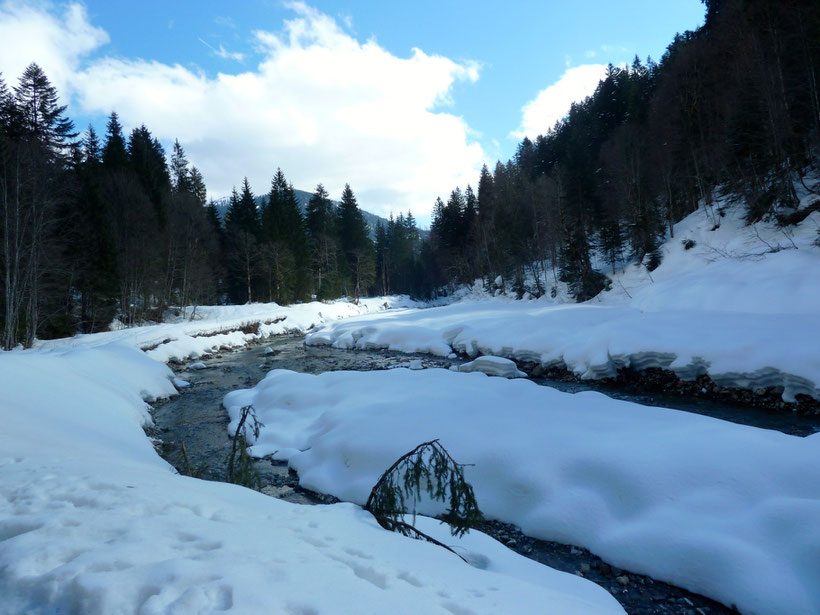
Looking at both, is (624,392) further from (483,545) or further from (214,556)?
(214,556)

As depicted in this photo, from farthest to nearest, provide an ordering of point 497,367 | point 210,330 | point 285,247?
1. point 285,247
2. point 210,330
3. point 497,367

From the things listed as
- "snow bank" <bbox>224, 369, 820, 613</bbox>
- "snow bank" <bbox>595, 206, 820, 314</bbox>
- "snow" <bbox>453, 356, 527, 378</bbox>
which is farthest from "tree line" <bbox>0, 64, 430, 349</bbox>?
"snow bank" <bbox>595, 206, 820, 314</bbox>

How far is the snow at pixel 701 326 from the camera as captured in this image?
9.21 meters

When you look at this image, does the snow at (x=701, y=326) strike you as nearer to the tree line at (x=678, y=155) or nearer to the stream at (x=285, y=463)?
the stream at (x=285, y=463)

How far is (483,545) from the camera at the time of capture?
12.8ft

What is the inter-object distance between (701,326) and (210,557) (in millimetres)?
13593

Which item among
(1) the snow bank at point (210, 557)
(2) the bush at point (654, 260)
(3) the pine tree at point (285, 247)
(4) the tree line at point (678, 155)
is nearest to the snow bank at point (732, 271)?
(2) the bush at point (654, 260)

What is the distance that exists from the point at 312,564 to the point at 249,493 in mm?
2240

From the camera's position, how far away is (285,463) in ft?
25.0

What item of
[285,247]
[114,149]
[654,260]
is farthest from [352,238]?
[654,260]

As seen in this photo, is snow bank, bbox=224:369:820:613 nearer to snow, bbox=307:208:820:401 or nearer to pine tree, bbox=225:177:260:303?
snow, bbox=307:208:820:401

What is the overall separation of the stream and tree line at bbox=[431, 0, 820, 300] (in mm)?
13594

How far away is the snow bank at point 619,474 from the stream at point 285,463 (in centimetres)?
18

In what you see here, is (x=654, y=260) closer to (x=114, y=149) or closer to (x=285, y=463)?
(x=285, y=463)
